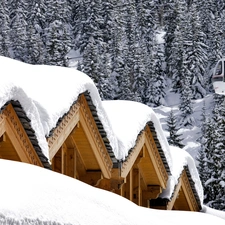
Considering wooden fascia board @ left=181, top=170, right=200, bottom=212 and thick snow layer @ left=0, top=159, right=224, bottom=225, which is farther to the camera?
wooden fascia board @ left=181, top=170, right=200, bottom=212

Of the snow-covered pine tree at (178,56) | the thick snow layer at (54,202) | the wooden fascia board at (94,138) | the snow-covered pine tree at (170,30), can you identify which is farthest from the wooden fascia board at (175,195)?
the snow-covered pine tree at (170,30)

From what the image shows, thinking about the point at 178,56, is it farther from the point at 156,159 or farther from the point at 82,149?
the point at 82,149

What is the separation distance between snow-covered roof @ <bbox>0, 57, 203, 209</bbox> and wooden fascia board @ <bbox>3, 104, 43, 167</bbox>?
149 millimetres

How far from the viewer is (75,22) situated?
12669 centimetres

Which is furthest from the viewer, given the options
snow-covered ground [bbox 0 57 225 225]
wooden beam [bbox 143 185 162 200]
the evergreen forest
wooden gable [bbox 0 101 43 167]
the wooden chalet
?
the evergreen forest

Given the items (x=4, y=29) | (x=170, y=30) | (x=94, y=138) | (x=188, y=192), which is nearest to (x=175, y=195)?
(x=188, y=192)

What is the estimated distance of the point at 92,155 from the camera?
11602mm

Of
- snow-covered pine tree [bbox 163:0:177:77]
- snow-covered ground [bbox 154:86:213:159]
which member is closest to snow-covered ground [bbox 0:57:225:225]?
snow-covered ground [bbox 154:86:213:159]

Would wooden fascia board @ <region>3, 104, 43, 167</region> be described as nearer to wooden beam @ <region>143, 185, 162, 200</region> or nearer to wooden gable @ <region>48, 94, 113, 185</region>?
wooden gable @ <region>48, 94, 113, 185</region>

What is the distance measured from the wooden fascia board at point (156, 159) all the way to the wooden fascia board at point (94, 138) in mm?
2005

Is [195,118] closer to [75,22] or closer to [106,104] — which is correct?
[75,22]

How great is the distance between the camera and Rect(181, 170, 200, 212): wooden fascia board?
17548 mm

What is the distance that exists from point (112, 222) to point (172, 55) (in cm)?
10667

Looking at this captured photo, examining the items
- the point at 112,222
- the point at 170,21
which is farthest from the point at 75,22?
the point at 112,222
